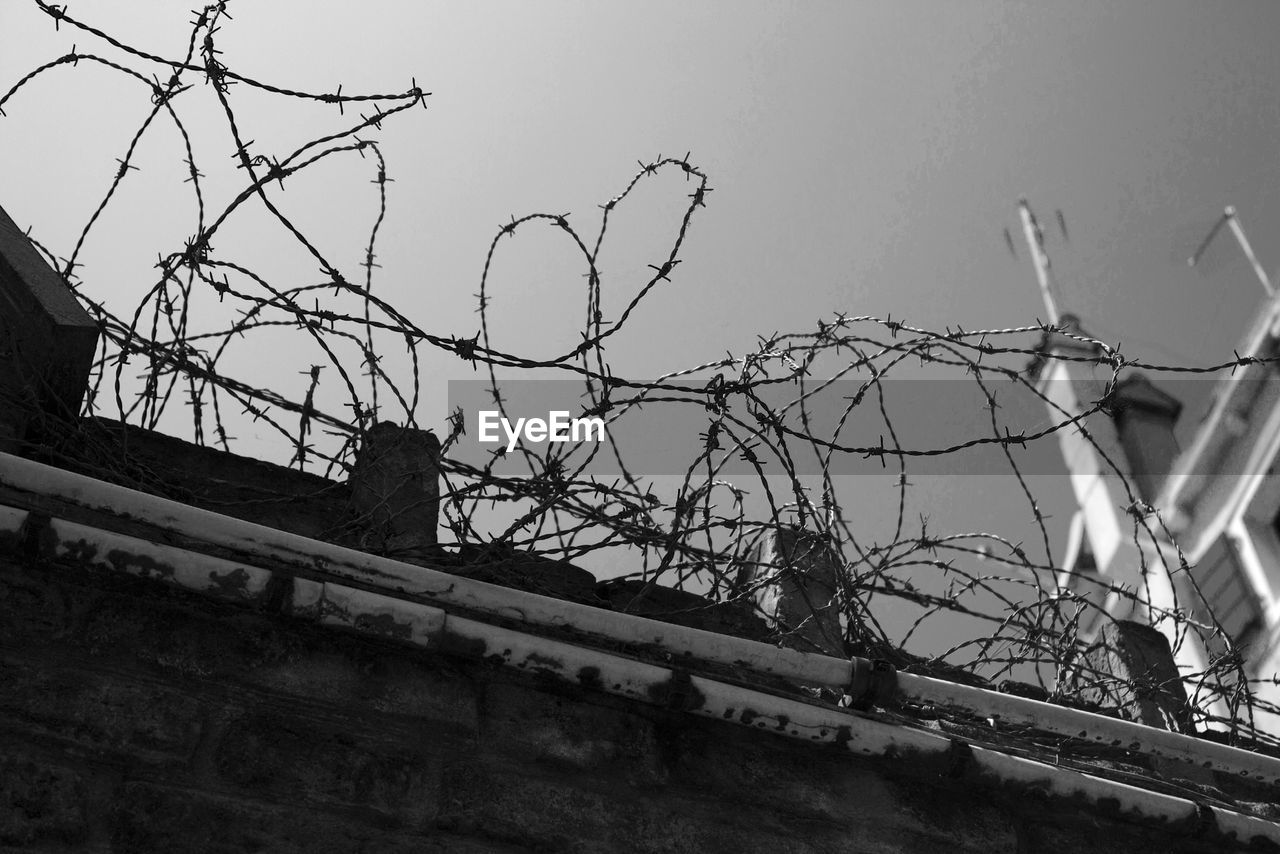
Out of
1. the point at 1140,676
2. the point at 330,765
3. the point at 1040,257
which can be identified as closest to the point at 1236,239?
the point at 1040,257

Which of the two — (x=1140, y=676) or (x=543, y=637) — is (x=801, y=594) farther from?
(x=1140, y=676)

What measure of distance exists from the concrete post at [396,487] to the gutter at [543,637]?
0.41 meters

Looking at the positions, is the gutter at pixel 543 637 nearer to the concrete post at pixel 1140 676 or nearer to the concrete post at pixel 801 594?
the concrete post at pixel 801 594

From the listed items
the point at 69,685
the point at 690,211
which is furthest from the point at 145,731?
the point at 690,211

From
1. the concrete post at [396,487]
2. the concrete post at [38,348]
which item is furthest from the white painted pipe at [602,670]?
the concrete post at [38,348]

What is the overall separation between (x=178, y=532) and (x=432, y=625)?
53 cm

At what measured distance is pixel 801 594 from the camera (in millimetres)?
3365

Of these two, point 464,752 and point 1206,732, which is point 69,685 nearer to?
point 464,752

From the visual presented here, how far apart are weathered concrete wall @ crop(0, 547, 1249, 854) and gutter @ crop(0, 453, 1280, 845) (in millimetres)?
91

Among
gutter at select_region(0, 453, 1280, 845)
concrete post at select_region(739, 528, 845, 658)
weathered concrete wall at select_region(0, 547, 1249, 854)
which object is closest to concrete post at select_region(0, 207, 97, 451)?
gutter at select_region(0, 453, 1280, 845)

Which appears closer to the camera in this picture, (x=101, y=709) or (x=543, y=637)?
(x=101, y=709)

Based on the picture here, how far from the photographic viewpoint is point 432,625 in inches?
92.4

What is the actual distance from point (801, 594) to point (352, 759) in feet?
5.05

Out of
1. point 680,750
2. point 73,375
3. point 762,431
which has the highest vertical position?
point 762,431
